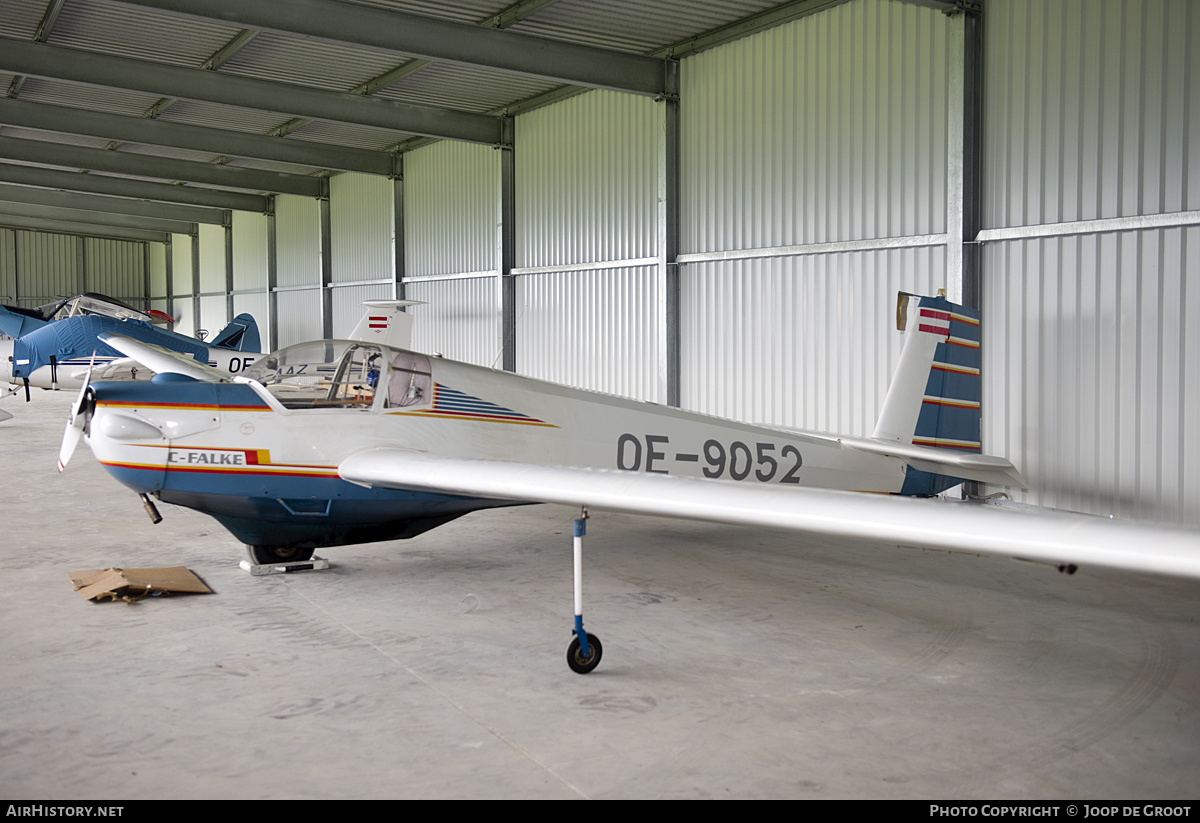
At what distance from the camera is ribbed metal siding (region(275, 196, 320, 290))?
24578mm

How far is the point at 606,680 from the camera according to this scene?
4.73m

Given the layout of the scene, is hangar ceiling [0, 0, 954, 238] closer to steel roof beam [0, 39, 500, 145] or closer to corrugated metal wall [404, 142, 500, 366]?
steel roof beam [0, 39, 500, 145]

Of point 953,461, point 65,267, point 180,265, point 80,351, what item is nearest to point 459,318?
point 80,351

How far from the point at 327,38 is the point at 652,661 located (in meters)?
8.43

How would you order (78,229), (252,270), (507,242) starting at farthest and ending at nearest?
1. (78,229)
2. (252,270)
3. (507,242)

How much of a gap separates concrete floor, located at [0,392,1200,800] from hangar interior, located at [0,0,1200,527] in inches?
96.2

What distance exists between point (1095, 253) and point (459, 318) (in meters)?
12.0

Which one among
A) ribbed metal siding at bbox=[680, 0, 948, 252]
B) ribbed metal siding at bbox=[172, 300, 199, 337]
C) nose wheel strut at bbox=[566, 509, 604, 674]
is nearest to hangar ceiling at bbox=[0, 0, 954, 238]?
ribbed metal siding at bbox=[680, 0, 948, 252]

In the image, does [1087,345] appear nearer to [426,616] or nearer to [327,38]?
[426,616]

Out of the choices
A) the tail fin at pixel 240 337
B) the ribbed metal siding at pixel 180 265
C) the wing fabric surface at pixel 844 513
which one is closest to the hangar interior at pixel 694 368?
the wing fabric surface at pixel 844 513

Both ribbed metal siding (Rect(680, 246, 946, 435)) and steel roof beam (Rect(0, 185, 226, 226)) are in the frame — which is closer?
ribbed metal siding (Rect(680, 246, 946, 435))

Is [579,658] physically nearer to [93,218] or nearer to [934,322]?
[934,322]
